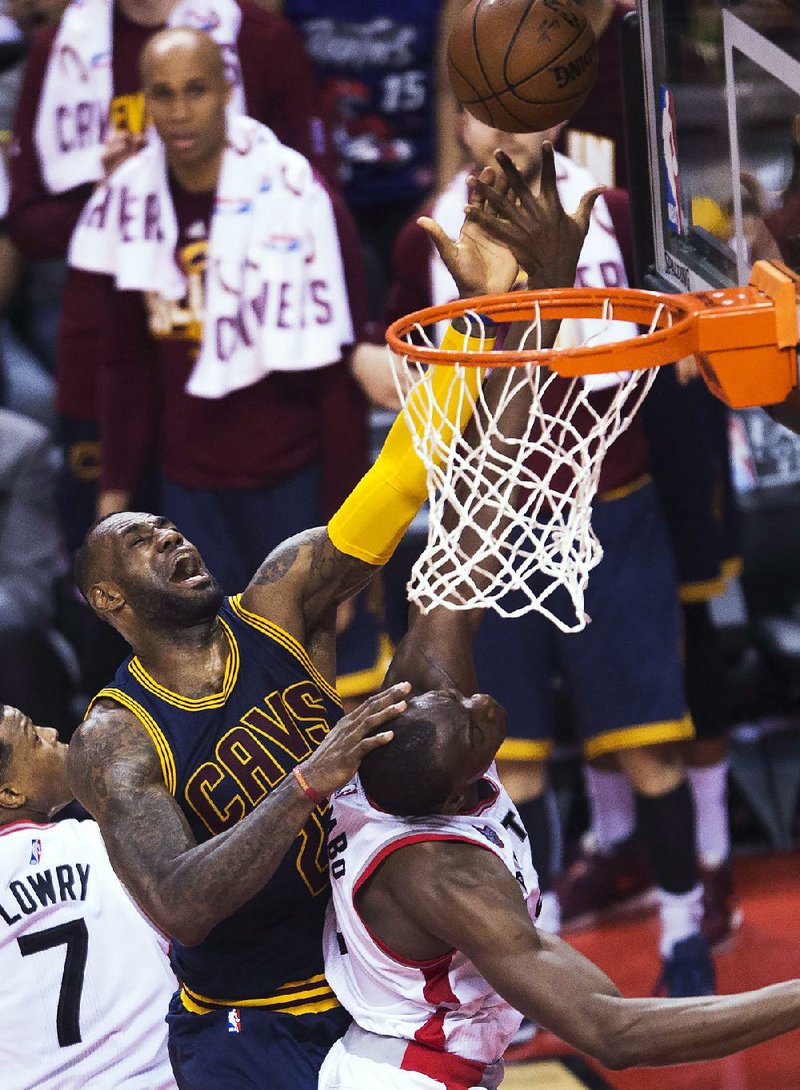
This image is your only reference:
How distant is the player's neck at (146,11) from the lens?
19.2 ft

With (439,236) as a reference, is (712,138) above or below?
above

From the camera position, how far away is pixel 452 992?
3207 mm

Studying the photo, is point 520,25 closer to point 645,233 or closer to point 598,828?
point 645,233

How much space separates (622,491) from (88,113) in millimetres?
2159

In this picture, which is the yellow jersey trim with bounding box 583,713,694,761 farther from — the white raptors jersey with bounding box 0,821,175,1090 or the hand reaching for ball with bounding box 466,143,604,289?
the hand reaching for ball with bounding box 466,143,604,289

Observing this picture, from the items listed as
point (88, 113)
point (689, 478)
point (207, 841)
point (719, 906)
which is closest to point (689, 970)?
point (719, 906)

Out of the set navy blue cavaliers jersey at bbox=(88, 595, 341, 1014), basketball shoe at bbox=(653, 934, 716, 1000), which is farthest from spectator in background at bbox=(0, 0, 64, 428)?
navy blue cavaliers jersey at bbox=(88, 595, 341, 1014)

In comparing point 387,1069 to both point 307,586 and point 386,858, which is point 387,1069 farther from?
point 307,586

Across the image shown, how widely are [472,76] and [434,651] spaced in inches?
44.0

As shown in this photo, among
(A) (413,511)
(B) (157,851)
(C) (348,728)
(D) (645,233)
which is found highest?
(D) (645,233)

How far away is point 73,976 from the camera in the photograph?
12.3 feet

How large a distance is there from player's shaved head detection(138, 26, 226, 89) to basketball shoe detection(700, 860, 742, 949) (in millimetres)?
2662

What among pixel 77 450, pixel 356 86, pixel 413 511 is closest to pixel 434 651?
pixel 413 511

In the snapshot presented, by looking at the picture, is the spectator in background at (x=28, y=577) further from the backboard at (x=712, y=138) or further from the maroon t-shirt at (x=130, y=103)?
the backboard at (x=712, y=138)
